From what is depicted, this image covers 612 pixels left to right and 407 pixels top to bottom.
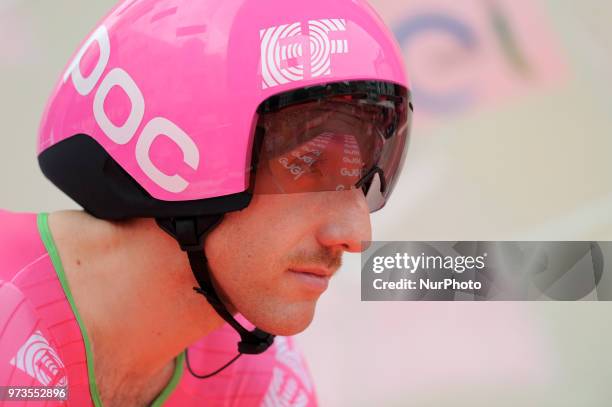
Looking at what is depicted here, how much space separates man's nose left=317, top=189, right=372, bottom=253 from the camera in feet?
5.32

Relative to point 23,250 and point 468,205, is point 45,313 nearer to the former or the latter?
point 23,250

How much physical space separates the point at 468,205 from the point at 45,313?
1.60 meters

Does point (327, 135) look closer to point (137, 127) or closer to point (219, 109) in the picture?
point (219, 109)

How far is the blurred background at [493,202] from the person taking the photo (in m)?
2.69

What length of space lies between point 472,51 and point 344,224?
1385 mm

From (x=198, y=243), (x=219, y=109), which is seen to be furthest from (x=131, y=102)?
(x=198, y=243)

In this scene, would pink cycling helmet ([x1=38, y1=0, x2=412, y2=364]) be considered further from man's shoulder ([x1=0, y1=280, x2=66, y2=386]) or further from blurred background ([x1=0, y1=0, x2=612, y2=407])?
blurred background ([x1=0, y1=0, x2=612, y2=407])

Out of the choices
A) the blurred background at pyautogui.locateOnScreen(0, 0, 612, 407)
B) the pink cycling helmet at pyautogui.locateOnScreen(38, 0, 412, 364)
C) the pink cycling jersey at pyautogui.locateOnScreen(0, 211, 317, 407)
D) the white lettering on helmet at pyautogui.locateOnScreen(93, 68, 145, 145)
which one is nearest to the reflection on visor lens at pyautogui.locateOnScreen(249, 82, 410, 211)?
the pink cycling helmet at pyautogui.locateOnScreen(38, 0, 412, 364)

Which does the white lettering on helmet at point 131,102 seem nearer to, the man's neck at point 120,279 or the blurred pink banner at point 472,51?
the man's neck at point 120,279

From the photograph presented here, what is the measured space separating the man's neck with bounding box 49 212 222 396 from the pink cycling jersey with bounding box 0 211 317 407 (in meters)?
0.03

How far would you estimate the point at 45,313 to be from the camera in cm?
153

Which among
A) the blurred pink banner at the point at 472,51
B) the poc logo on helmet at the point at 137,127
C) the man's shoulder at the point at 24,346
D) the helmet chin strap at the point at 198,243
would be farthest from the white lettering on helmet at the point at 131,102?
the blurred pink banner at the point at 472,51

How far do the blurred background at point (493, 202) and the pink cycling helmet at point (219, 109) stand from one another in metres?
1.10

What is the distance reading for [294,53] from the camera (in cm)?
150
